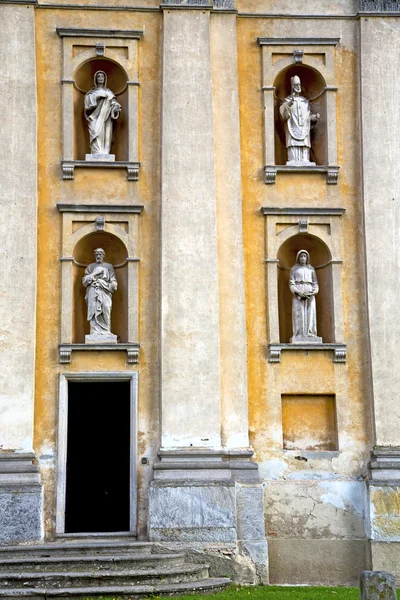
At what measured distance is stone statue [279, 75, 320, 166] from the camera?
19844 mm

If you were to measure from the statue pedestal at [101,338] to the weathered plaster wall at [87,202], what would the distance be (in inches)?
9.5

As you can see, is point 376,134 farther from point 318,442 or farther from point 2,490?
point 2,490

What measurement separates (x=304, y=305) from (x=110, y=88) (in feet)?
19.3

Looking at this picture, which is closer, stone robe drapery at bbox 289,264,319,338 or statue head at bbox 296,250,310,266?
stone robe drapery at bbox 289,264,319,338

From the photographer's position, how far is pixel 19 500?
56.7ft

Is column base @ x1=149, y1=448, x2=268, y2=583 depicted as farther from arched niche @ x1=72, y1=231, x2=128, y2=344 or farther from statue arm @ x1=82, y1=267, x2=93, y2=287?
statue arm @ x1=82, y1=267, x2=93, y2=287

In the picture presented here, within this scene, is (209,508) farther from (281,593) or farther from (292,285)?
(292,285)

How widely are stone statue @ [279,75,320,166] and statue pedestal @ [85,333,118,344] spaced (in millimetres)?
4898

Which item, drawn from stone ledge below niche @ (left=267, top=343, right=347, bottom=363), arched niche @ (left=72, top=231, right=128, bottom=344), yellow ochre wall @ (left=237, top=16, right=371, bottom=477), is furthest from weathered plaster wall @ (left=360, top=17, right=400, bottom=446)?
arched niche @ (left=72, top=231, right=128, bottom=344)

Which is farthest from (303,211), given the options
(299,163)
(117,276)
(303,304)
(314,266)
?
(117,276)

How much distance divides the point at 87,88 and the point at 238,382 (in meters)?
6.71

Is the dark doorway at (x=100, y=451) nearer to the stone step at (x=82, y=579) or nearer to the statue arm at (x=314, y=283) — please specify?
the statue arm at (x=314, y=283)

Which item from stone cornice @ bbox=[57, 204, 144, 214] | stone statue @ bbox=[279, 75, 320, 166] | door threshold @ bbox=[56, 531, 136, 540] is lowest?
door threshold @ bbox=[56, 531, 136, 540]

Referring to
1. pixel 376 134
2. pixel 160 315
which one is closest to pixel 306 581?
pixel 160 315
